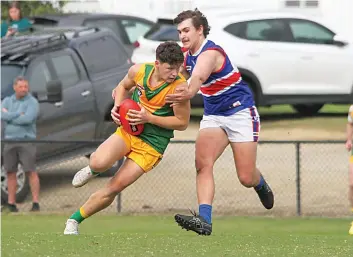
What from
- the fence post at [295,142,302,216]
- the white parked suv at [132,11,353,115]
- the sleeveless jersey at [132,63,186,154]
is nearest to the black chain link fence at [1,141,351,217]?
the fence post at [295,142,302,216]

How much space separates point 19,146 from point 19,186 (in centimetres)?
60

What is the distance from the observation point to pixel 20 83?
1620cm

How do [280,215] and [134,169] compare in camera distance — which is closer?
[134,169]

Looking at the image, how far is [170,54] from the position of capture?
34.3 ft

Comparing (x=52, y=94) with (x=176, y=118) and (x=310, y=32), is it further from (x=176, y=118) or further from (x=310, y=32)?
(x=310, y=32)

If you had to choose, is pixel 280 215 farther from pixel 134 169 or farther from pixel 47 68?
pixel 134 169

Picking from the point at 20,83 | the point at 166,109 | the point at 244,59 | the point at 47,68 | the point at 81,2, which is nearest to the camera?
the point at 166,109

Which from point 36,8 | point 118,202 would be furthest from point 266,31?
point 36,8

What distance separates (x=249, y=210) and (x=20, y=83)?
3610 millimetres

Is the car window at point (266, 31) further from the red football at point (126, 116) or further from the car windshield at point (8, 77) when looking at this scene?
the red football at point (126, 116)

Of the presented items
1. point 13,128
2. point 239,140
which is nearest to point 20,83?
point 13,128

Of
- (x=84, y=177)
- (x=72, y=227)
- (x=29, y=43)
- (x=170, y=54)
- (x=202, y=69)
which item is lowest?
(x=29, y=43)

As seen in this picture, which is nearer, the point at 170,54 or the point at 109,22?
the point at 170,54

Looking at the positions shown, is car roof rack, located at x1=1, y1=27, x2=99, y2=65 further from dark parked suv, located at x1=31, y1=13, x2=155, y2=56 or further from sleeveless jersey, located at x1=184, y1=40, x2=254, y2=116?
sleeveless jersey, located at x1=184, y1=40, x2=254, y2=116
